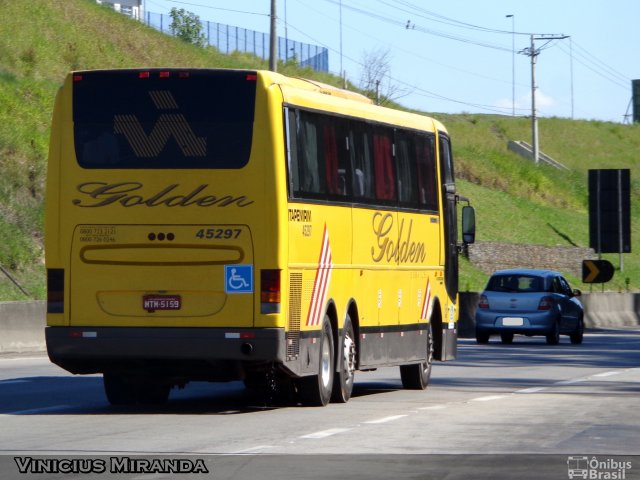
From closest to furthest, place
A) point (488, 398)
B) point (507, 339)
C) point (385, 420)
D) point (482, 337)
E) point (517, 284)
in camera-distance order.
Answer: point (385, 420)
point (488, 398)
point (482, 337)
point (517, 284)
point (507, 339)

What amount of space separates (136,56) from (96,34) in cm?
225

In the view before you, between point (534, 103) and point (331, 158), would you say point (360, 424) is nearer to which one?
point (331, 158)

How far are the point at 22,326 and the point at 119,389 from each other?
1169cm

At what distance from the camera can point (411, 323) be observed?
20703 mm

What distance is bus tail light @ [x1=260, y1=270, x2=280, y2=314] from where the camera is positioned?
15789 millimetres

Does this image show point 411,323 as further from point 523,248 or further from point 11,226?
point 523,248

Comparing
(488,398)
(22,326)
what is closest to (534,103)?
(22,326)

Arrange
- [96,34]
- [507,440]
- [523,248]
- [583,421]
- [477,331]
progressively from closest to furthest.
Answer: [507,440]
[583,421]
[477,331]
[96,34]
[523,248]

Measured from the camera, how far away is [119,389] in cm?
1739

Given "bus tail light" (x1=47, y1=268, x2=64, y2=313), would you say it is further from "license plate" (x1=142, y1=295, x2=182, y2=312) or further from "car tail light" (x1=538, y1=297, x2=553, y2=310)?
"car tail light" (x1=538, y1=297, x2=553, y2=310)

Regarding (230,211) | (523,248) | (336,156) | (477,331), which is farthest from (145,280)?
(523,248)

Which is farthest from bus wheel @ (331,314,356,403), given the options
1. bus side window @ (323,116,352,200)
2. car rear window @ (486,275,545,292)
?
car rear window @ (486,275,545,292)

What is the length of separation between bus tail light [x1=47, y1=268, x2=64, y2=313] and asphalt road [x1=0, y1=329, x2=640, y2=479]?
104 centimetres

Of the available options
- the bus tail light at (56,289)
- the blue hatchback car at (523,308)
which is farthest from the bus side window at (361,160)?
the blue hatchback car at (523,308)
